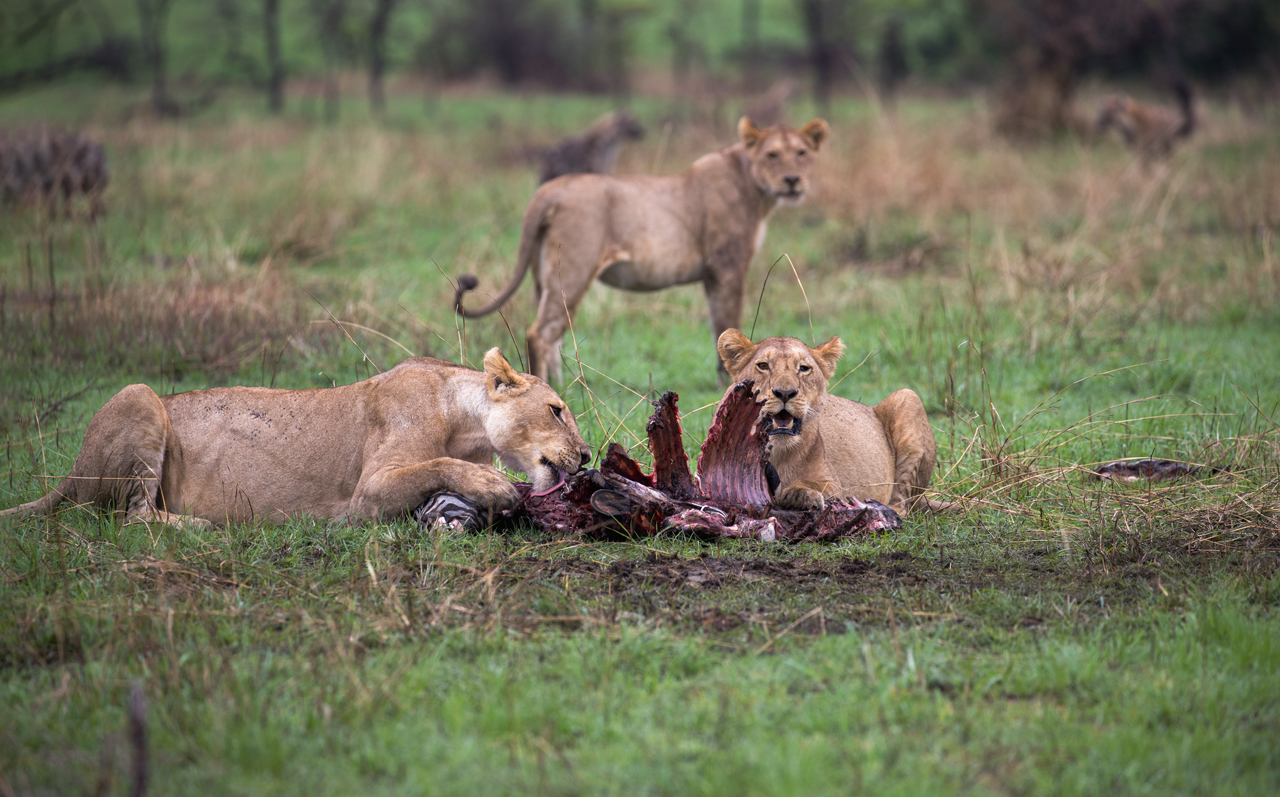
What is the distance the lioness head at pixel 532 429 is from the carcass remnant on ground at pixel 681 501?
85mm

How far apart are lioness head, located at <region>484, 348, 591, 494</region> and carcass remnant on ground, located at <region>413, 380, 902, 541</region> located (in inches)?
3.4

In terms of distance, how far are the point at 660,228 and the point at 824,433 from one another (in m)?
3.22

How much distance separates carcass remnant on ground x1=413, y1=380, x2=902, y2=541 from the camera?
494cm

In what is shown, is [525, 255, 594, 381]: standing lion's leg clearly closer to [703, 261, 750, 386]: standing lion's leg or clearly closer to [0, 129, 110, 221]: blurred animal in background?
[703, 261, 750, 386]: standing lion's leg

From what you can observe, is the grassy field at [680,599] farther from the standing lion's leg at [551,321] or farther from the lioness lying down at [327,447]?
the standing lion's leg at [551,321]

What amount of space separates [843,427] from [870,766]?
2.62 metres

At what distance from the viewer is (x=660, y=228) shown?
841 cm

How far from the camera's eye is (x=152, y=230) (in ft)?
40.2

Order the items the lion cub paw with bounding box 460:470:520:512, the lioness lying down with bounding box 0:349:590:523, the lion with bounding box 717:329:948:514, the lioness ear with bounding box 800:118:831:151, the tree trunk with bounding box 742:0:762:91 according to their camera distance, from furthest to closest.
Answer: the tree trunk with bounding box 742:0:762:91 → the lioness ear with bounding box 800:118:831:151 → the lion with bounding box 717:329:948:514 → the lioness lying down with bounding box 0:349:590:523 → the lion cub paw with bounding box 460:470:520:512

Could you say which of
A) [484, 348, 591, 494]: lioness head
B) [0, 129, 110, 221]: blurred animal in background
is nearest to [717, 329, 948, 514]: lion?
[484, 348, 591, 494]: lioness head

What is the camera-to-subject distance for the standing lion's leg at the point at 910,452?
571cm

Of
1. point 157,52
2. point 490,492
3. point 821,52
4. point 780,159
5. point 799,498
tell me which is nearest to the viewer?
point 490,492

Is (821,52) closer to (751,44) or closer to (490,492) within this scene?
(751,44)

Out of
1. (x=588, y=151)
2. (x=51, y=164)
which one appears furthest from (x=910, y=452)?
(x=51, y=164)
